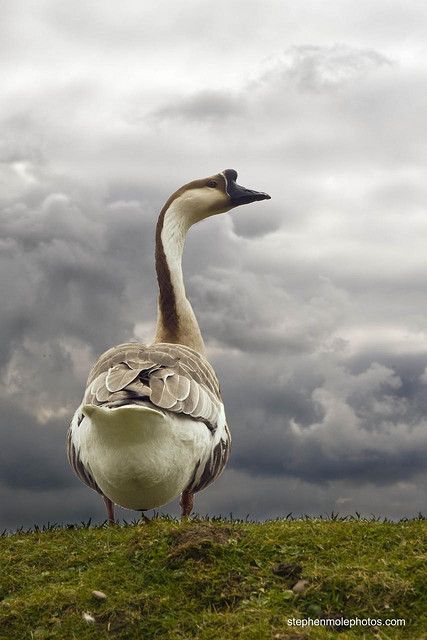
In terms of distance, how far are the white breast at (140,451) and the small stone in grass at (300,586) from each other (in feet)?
6.93

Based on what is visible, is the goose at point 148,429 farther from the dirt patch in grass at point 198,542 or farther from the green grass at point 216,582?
the dirt patch in grass at point 198,542

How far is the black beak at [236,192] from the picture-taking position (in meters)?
14.1

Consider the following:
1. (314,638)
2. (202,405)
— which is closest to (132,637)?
(314,638)

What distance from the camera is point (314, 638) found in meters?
6.38

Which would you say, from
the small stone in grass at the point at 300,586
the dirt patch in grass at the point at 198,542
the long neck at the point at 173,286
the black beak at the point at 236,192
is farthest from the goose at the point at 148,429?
the black beak at the point at 236,192

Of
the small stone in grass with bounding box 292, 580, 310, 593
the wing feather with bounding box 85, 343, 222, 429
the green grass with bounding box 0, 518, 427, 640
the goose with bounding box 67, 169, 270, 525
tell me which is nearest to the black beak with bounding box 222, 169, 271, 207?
the goose with bounding box 67, 169, 270, 525

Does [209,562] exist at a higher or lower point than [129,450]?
lower

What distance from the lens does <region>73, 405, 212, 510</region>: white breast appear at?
8352 millimetres

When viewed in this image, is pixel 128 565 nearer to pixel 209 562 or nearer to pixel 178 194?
pixel 209 562

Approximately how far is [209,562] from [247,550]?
0.42 meters

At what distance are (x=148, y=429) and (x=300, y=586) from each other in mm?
2238

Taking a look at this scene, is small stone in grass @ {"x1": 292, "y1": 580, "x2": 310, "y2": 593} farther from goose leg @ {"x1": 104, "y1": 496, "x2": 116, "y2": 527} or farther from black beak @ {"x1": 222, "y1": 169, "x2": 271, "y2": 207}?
black beak @ {"x1": 222, "y1": 169, "x2": 271, "y2": 207}

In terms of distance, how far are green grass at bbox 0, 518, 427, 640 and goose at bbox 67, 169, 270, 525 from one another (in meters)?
0.65

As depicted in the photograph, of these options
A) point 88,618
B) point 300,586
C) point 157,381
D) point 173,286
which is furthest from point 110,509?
point 173,286
